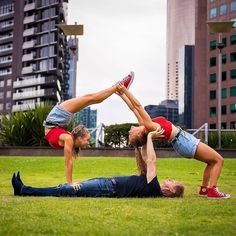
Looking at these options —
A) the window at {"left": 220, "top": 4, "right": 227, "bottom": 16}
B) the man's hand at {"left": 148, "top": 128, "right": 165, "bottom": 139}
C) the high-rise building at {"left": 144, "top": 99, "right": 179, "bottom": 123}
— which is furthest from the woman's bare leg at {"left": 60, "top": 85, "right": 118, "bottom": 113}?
the high-rise building at {"left": 144, "top": 99, "right": 179, "bottom": 123}

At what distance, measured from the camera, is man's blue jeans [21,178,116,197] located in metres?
6.55

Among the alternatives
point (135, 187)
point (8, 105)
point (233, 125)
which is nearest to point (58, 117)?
point (135, 187)

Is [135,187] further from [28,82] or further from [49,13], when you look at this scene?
[49,13]

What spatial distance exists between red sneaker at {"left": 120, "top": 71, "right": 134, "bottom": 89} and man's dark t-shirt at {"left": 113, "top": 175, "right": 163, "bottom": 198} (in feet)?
6.94

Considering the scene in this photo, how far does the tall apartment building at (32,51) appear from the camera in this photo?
8381 cm

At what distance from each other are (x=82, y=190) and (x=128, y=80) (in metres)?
2.53

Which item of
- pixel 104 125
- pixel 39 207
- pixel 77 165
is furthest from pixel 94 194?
pixel 104 125

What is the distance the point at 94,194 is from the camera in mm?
6629

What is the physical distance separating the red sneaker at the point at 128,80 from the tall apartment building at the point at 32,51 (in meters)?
73.6

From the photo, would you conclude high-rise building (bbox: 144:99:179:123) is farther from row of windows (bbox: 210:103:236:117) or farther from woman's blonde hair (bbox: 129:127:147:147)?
woman's blonde hair (bbox: 129:127:147:147)

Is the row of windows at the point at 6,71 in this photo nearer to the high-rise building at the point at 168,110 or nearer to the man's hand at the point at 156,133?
the high-rise building at the point at 168,110

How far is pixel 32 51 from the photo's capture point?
289 ft

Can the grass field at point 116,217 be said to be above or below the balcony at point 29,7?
below

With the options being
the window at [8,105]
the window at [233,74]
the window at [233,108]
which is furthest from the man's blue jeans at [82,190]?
the window at [8,105]
